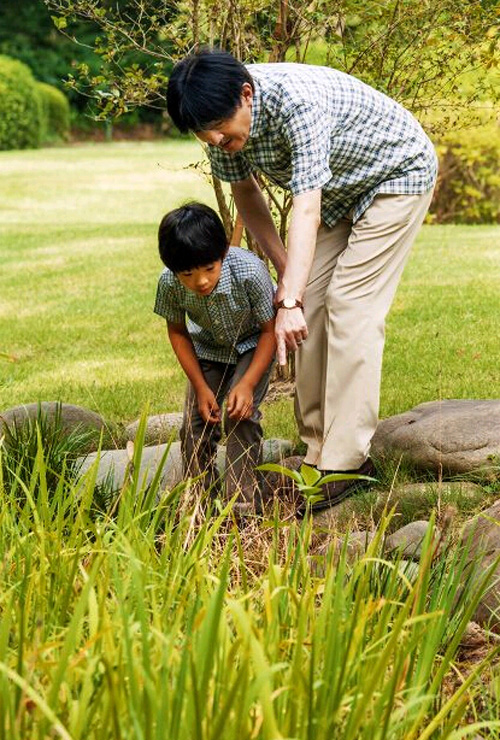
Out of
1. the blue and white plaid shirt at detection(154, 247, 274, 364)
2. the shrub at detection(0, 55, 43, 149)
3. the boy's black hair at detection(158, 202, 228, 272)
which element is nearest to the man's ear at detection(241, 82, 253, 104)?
the boy's black hair at detection(158, 202, 228, 272)

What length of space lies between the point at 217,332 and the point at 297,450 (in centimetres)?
Answer: 86

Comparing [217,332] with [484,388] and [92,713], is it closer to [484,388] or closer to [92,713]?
[484,388]

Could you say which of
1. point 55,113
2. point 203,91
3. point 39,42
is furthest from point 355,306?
point 39,42

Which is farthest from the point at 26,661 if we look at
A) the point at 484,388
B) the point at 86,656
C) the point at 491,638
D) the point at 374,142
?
the point at 484,388

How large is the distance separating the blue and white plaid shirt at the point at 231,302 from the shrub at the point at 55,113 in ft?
82.3

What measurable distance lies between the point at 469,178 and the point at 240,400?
9551 mm

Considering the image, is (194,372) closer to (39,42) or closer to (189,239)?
(189,239)

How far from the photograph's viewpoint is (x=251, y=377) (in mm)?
3867

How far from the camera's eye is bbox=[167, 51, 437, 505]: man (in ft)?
11.4

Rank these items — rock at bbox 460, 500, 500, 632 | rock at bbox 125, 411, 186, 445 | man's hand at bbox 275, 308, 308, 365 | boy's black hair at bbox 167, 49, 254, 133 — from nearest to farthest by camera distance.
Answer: rock at bbox 460, 500, 500, 632, boy's black hair at bbox 167, 49, 254, 133, man's hand at bbox 275, 308, 308, 365, rock at bbox 125, 411, 186, 445

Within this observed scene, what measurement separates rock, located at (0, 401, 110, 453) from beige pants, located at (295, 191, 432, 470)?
39.2 inches

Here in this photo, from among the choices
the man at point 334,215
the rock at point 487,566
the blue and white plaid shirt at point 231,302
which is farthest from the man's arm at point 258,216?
→ the rock at point 487,566

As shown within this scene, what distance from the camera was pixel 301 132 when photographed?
348 centimetres

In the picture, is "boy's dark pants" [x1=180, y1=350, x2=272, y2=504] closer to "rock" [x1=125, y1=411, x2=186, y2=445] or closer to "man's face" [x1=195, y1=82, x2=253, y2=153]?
"rock" [x1=125, y1=411, x2=186, y2=445]
